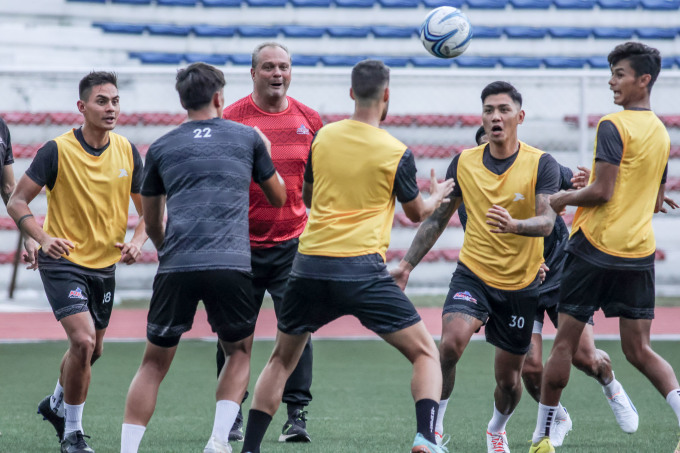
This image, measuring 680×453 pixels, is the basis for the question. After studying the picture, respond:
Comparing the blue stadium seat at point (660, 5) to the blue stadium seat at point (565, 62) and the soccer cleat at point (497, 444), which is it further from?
the soccer cleat at point (497, 444)

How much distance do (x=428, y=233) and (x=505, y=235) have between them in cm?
45

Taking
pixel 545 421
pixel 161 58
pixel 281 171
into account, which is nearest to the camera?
pixel 545 421

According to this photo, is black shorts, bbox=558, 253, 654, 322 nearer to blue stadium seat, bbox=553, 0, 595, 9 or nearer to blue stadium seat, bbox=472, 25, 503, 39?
blue stadium seat, bbox=472, 25, 503, 39

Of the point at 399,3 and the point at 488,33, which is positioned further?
the point at 399,3

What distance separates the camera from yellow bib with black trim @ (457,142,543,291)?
5.37 meters

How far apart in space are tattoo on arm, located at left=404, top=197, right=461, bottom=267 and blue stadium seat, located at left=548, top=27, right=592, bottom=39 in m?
12.3

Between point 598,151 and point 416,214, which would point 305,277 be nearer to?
point 416,214

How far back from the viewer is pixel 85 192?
220 inches

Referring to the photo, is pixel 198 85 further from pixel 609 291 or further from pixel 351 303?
pixel 609 291

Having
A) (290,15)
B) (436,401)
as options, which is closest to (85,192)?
(436,401)

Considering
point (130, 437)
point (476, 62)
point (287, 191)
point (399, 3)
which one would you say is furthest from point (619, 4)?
point (130, 437)

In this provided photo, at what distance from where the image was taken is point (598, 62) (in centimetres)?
1686

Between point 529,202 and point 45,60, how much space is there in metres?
12.5

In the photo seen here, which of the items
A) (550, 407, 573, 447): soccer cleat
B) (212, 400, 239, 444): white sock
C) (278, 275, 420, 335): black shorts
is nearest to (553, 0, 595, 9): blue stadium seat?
(550, 407, 573, 447): soccer cleat
